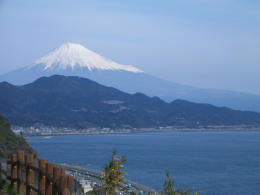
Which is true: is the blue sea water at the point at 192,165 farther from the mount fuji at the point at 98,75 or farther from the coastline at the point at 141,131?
the mount fuji at the point at 98,75

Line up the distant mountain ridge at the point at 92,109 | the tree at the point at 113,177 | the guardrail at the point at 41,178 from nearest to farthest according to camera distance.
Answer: the guardrail at the point at 41,178, the tree at the point at 113,177, the distant mountain ridge at the point at 92,109

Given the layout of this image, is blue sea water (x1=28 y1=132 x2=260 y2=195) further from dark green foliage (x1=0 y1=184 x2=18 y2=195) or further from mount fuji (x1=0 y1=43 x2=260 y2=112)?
mount fuji (x1=0 y1=43 x2=260 y2=112)

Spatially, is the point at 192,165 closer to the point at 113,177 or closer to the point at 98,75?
the point at 113,177

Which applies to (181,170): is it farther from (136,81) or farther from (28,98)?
(136,81)

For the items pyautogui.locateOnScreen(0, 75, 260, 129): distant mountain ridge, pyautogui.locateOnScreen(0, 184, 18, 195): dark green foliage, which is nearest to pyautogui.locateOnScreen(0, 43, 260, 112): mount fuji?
pyautogui.locateOnScreen(0, 75, 260, 129): distant mountain ridge

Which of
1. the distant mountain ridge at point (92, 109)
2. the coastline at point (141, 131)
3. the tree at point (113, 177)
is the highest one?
the distant mountain ridge at point (92, 109)

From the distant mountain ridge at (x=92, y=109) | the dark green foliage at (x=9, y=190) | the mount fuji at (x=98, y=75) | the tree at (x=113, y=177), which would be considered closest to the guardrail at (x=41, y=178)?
the dark green foliage at (x=9, y=190)

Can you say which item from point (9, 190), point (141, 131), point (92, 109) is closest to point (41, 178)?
point (9, 190)

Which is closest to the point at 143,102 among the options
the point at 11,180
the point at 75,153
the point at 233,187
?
the point at 75,153
